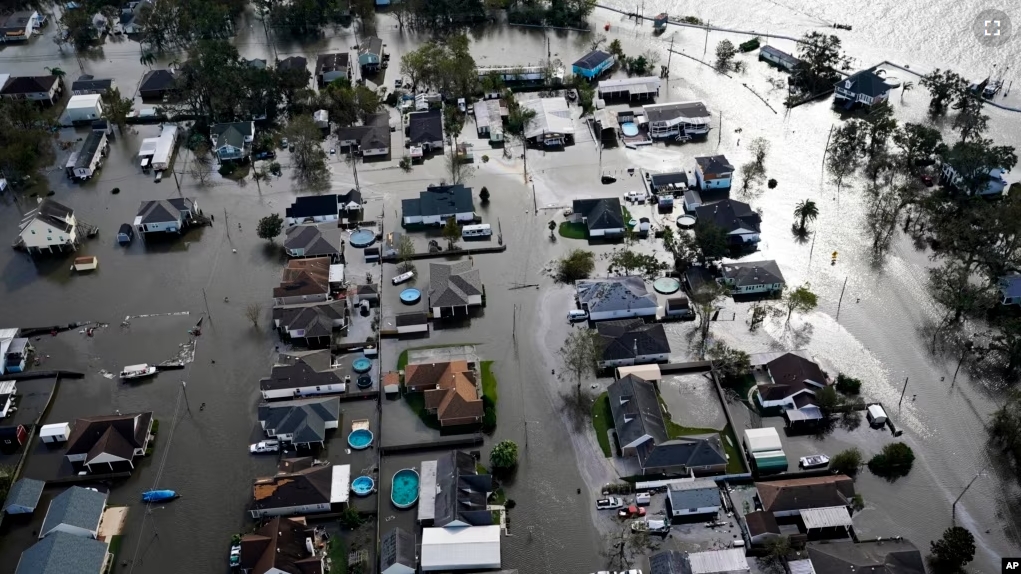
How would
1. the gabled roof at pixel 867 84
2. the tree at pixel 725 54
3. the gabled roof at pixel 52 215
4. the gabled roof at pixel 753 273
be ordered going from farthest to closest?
1. the tree at pixel 725 54
2. the gabled roof at pixel 867 84
3. the gabled roof at pixel 52 215
4. the gabled roof at pixel 753 273

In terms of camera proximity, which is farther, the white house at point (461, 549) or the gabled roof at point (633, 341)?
the gabled roof at point (633, 341)

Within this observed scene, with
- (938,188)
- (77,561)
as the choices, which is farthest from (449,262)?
(938,188)

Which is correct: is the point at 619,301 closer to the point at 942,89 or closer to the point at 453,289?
the point at 453,289

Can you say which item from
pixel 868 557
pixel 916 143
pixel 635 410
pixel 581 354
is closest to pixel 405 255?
pixel 581 354

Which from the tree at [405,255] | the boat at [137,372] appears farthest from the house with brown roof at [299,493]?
the tree at [405,255]

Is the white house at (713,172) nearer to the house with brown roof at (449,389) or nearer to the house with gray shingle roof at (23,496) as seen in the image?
the house with brown roof at (449,389)

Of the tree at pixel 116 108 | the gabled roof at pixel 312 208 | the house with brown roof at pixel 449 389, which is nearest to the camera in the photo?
the house with brown roof at pixel 449 389

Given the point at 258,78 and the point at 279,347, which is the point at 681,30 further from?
the point at 279,347

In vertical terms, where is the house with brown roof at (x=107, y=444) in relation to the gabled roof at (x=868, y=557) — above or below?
below
